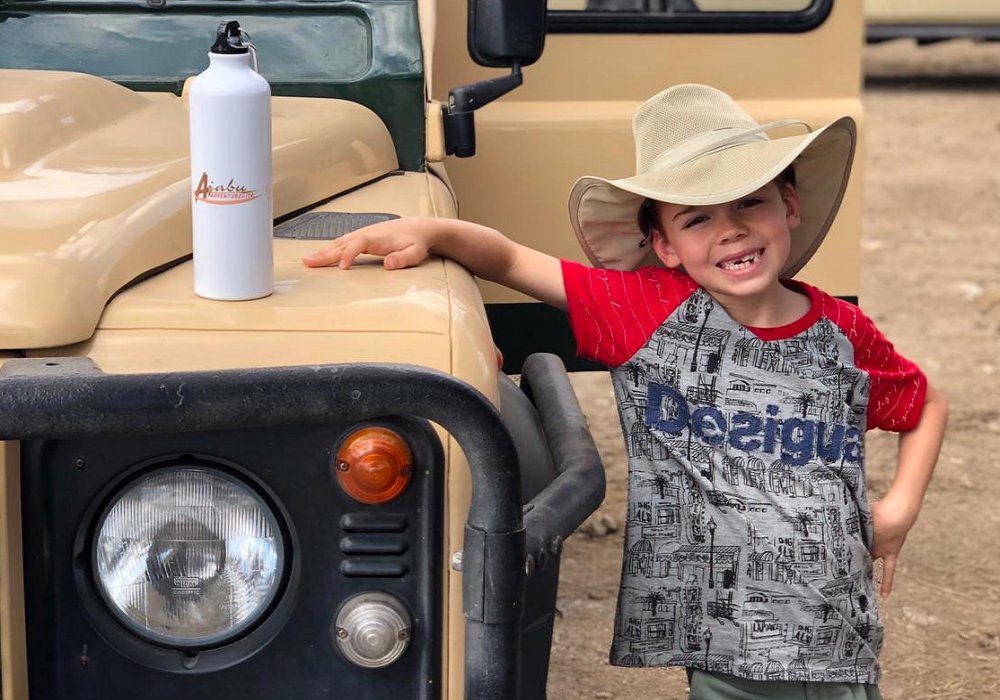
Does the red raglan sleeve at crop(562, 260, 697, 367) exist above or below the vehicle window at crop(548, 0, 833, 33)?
below

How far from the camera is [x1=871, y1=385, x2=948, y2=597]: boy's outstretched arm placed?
7.30ft

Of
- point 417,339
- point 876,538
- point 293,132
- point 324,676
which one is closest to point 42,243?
point 417,339

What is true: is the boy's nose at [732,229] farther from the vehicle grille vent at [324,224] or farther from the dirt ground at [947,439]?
the dirt ground at [947,439]

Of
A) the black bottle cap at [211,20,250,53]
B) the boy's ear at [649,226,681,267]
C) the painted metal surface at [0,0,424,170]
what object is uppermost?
the black bottle cap at [211,20,250,53]

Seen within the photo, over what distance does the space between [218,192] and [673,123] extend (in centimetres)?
95

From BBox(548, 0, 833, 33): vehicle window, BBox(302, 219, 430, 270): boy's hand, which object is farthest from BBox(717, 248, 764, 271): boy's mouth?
BBox(548, 0, 833, 33): vehicle window

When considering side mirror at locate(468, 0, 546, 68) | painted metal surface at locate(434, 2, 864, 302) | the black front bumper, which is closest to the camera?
the black front bumper

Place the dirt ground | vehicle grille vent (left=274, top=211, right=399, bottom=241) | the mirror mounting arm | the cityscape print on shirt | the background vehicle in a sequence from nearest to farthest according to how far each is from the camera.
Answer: vehicle grille vent (left=274, top=211, right=399, bottom=241) → the cityscape print on shirt → the mirror mounting arm → the dirt ground → the background vehicle

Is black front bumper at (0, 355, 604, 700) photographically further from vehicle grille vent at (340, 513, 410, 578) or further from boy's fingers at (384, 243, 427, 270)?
boy's fingers at (384, 243, 427, 270)

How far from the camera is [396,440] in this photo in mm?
1524

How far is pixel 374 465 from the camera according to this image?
1.51 m

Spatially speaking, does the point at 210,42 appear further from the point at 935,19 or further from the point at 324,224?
the point at 935,19

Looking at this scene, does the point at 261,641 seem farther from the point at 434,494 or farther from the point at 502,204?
the point at 502,204

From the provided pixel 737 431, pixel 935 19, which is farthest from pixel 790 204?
pixel 935 19
